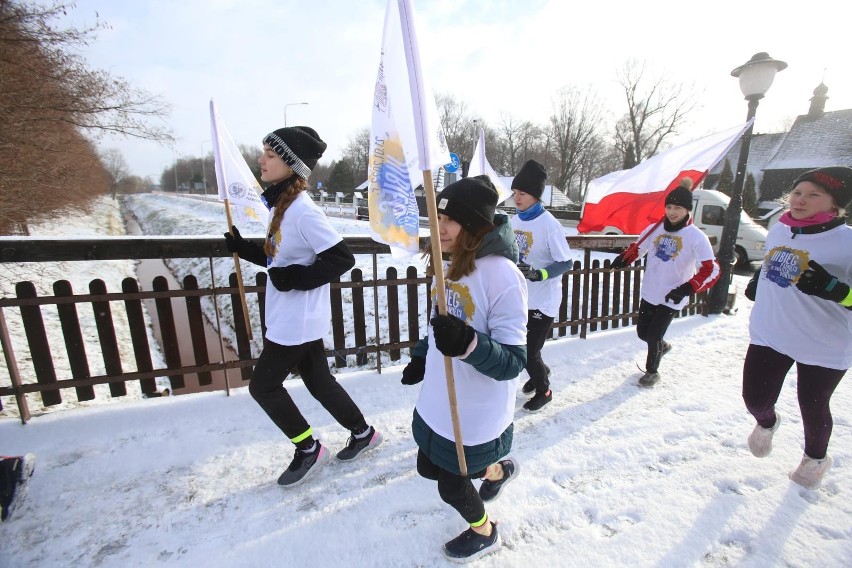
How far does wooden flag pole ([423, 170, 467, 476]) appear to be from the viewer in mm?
1389

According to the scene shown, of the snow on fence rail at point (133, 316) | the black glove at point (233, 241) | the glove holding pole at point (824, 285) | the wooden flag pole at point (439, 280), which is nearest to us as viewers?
the wooden flag pole at point (439, 280)

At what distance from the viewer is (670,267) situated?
3.59m

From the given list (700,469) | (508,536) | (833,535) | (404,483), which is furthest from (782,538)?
(404,483)

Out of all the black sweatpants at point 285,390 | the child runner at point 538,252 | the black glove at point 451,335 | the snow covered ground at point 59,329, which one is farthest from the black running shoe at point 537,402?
the snow covered ground at point 59,329

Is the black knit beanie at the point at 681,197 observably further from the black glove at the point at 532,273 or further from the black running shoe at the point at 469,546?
the black running shoe at the point at 469,546

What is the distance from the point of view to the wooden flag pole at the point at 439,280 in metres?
1.39

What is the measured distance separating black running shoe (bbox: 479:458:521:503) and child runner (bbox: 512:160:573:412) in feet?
3.42

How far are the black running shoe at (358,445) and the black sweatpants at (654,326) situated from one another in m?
2.64

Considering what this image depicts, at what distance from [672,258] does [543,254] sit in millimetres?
1303

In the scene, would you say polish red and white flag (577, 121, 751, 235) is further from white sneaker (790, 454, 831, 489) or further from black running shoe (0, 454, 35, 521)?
black running shoe (0, 454, 35, 521)

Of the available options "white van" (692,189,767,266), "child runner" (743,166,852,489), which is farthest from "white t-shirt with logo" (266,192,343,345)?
"white van" (692,189,767,266)

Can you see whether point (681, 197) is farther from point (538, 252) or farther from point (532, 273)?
point (532, 273)

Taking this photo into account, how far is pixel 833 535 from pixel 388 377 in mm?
3033

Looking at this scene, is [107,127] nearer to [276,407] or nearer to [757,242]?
[276,407]
